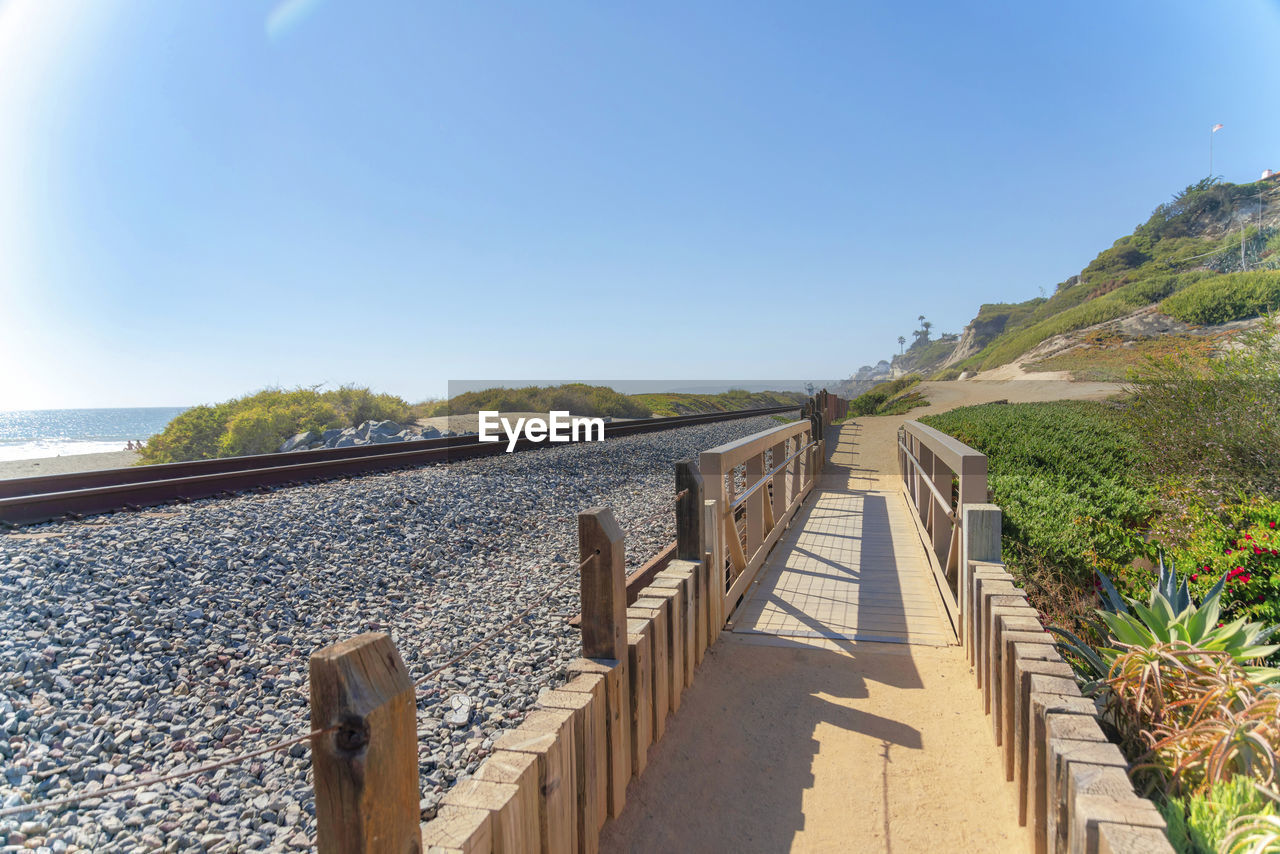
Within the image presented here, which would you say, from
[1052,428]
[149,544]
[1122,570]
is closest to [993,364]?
[1052,428]

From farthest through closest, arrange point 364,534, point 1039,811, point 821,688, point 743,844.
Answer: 1. point 364,534
2. point 821,688
3. point 743,844
4. point 1039,811

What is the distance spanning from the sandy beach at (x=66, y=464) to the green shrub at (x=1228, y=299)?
52.4 metres

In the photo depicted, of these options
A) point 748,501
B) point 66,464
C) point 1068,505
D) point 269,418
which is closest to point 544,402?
point 269,418

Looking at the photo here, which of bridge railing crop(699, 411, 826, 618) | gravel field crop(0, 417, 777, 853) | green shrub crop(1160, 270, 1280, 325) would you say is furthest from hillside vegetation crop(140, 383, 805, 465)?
green shrub crop(1160, 270, 1280, 325)

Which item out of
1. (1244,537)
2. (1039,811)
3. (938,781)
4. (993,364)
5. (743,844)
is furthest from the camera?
(993,364)

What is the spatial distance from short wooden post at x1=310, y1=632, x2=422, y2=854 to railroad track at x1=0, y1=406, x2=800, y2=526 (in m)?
6.39

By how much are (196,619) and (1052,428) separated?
33.4 feet

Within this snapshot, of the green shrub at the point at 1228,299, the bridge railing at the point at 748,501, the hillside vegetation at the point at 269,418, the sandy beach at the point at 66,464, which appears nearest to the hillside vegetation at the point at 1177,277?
the green shrub at the point at 1228,299

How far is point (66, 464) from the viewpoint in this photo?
1756 centimetres

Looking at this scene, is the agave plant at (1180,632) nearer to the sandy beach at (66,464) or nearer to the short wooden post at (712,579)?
the short wooden post at (712,579)

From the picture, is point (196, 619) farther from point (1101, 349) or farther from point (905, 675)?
point (1101, 349)

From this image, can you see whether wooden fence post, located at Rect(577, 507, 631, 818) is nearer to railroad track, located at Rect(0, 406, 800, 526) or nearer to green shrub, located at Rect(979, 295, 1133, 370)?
railroad track, located at Rect(0, 406, 800, 526)

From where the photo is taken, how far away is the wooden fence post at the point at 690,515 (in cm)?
366

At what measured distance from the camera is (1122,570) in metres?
4.90
